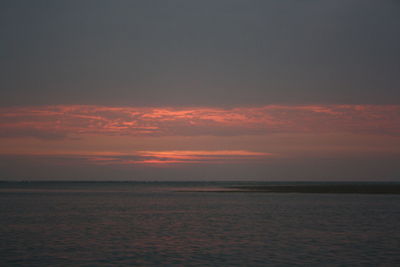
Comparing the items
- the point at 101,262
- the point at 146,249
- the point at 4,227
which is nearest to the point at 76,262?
the point at 101,262

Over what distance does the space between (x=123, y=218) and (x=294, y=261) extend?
28632 mm

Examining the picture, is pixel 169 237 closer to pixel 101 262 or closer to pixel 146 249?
pixel 146 249

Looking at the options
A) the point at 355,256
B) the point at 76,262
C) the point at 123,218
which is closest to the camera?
the point at 76,262

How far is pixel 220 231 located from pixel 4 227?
1933 cm

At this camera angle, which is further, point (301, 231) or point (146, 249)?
point (301, 231)

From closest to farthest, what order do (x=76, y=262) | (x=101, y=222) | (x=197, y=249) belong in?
1. (x=76, y=262)
2. (x=197, y=249)
3. (x=101, y=222)

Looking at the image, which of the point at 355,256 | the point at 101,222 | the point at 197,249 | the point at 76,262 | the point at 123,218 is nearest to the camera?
the point at 76,262

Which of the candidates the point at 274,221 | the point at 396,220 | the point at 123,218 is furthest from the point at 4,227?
the point at 396,220

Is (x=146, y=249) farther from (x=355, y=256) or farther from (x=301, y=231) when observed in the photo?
(x=301, y=231)

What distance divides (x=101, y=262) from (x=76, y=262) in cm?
136

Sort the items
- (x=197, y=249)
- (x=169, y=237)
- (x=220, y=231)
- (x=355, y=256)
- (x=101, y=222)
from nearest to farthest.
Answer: (x=355, y=256) → (x=197, y=249) → (x=169, y=237) → (x=220, y=231) → (x=101, y=222)

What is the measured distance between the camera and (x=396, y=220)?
47.3m

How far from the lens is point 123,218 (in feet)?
165

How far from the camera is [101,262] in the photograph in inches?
979
